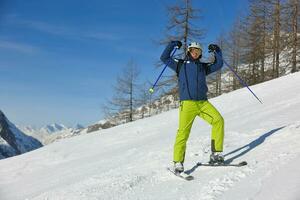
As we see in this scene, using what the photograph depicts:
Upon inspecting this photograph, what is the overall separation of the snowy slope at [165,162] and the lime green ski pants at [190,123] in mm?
442

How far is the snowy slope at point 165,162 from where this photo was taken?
6391 millimetres

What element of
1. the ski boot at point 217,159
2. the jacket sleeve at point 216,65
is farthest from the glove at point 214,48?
the ski boot at point 217,159

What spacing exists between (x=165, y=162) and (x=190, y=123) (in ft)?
5.00

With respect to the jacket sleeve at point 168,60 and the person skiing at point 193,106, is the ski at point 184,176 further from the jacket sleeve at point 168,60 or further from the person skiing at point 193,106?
the jacket sleeve at point 168,60

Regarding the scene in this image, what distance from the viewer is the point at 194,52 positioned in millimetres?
7648

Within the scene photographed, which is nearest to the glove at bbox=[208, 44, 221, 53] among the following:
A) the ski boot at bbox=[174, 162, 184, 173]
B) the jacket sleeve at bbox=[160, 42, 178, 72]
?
the jacket sleeve at bbox=[160, 42, 178, 72]

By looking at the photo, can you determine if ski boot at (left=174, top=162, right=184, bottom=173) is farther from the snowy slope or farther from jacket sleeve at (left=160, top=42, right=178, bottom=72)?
jacket sleeve at (left=160, top=42, right=178, bottom=72)

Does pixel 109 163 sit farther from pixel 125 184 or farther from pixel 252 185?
pixel 252 185

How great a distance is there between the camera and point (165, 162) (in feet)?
29.0

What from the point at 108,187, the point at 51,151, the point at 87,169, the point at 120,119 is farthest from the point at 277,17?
the point at 108,187

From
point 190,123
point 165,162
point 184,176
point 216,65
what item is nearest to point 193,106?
point 190,123

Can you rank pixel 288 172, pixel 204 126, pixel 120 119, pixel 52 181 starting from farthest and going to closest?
pixel 120 119, pixel 204 126, pixel 52 181, pixel 288 172

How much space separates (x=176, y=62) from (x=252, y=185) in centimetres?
276

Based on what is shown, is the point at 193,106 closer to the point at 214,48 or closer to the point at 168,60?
the point at 168,60
